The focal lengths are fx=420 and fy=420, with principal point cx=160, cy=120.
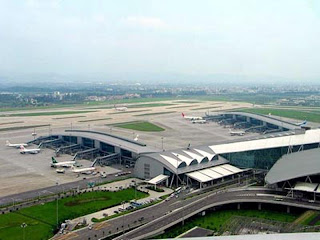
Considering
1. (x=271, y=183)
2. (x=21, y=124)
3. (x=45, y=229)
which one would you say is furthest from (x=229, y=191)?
(x=21, y=124)

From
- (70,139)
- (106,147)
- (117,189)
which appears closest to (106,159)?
(106,147)

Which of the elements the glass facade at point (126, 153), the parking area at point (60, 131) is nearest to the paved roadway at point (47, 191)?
the parking area at point (60, 131)

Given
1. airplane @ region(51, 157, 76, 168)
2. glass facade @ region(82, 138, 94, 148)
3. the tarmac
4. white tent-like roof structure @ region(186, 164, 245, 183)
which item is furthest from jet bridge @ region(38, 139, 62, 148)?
white tent-like roof structure @ region(186, 164, 245, 183)

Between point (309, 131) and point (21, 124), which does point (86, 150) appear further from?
point (21, 124)

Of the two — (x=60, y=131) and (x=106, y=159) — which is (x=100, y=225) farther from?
(x=60, y=131)

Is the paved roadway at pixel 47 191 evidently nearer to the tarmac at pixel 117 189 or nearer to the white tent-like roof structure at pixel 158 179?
the tarmac at pixel 117 189
